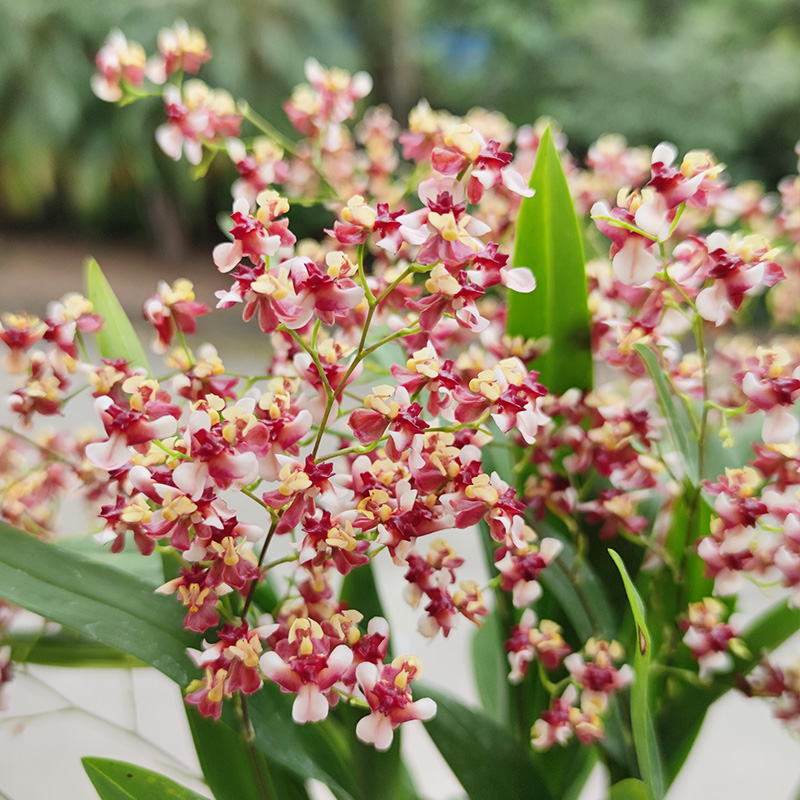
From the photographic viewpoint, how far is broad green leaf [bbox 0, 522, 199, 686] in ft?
0.76

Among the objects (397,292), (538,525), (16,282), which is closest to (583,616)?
(538,525)

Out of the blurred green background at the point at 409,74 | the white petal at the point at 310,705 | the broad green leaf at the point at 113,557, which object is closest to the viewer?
the white petal at the point at 310,705

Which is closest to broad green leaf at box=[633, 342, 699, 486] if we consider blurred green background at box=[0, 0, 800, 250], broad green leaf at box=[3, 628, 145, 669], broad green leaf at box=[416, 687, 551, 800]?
broad green leaf at box=[416, 687, 551, 800]

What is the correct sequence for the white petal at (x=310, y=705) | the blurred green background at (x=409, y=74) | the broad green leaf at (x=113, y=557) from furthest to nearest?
1. the blurred green background at (x=409, y=74)
2. the broad green leaf at (x=113, y=557)
3. the white petal at (x=310, y=705)

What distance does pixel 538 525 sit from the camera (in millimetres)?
297

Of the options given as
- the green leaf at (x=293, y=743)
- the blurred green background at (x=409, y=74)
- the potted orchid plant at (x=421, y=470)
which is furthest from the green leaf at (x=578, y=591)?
the blurred green background at (x=409, y=74)

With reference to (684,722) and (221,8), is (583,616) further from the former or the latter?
(221,8)

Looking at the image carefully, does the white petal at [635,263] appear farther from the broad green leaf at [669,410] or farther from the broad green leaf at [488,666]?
the broad green leaf at [488,666]

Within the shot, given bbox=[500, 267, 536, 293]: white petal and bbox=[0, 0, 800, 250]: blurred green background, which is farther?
bbox=[0, 0, 800, 250]: blurred green background

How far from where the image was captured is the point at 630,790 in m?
0.24

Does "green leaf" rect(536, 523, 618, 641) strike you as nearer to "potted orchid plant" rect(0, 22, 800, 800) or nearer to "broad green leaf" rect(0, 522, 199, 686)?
"potted orchid plant" rect(0, 22, 800, 800)

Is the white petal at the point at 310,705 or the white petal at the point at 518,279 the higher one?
the white petal at the point at 518,279

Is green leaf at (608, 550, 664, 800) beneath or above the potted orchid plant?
beneath

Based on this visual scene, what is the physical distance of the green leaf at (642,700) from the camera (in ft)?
0.69
